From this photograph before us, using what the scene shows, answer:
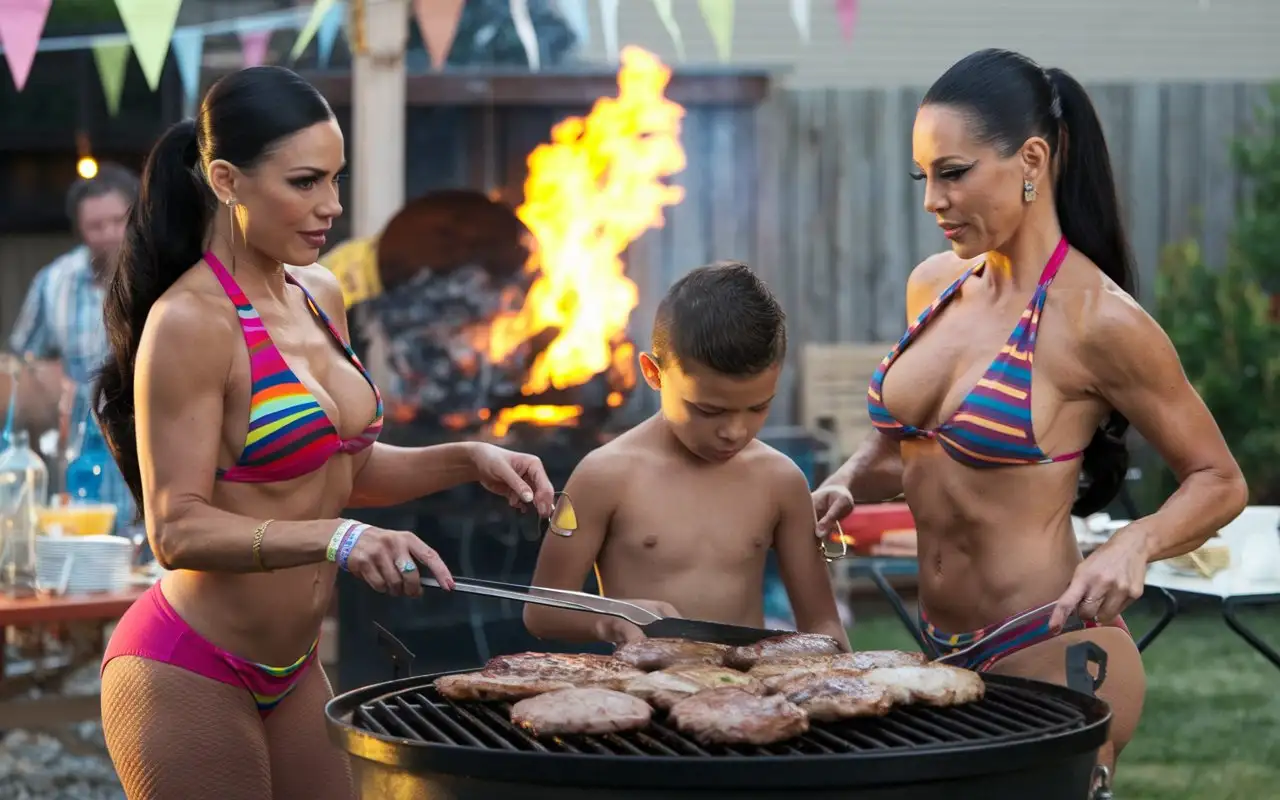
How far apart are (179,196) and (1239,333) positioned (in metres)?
7.99

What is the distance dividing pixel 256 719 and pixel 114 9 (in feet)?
27.9

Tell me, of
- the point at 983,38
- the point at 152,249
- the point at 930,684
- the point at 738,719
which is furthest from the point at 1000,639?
the point at 983,38

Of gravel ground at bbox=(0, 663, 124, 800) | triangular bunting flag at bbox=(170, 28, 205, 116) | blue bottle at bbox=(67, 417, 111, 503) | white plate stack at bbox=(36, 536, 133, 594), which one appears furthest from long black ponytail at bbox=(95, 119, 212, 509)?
triangular bunting flag at bbox=(170, 28, 205, 116)

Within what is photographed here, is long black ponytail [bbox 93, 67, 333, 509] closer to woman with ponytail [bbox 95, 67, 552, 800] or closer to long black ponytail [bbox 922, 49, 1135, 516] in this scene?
woman with ponytail [bbox 95, 67, 552, 800]

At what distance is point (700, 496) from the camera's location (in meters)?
3.45

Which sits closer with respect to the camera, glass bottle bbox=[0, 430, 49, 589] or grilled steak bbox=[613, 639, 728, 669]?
grilled steak bbox=[613, 639, 728, 669]

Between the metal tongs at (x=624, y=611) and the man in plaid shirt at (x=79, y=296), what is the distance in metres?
4.71

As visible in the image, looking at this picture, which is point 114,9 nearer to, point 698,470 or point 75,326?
point 75,326

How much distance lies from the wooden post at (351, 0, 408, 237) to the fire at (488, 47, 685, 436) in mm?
837

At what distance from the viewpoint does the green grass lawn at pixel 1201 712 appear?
6.41m

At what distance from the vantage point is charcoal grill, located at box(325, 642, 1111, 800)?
2.35 meters

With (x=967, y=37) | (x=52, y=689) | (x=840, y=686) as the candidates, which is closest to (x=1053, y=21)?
(x=967, y=37)

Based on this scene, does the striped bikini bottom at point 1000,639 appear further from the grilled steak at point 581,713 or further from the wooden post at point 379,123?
Answer: the wooden post at point 379,123

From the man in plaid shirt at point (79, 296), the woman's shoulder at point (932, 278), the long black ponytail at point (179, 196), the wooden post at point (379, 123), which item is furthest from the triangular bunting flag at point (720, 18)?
the long black ponytail at point (179, 196)
